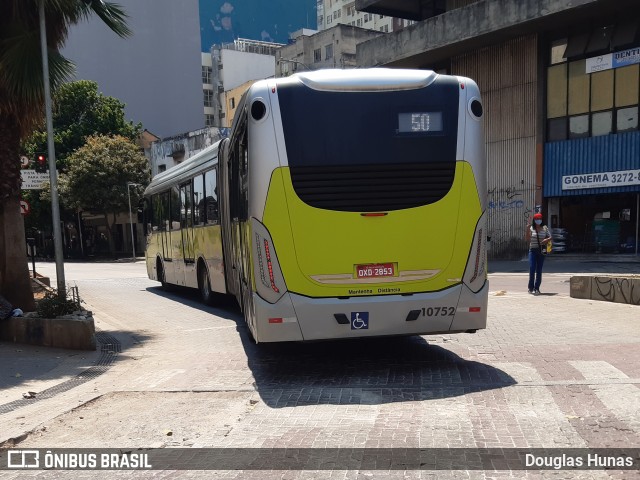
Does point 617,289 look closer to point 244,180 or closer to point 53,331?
point 244,180

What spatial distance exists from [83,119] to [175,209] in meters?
38.8

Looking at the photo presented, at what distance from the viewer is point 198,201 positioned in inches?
505

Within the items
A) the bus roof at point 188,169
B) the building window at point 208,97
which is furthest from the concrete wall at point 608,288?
the building window at point 208,97

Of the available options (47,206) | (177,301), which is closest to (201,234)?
(177,301)

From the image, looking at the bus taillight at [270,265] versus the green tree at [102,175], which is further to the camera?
the green tree at [102,175]

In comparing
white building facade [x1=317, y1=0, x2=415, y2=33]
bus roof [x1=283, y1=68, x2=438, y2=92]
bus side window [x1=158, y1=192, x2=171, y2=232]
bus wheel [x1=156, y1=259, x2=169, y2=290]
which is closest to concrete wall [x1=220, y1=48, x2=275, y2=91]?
white building facade [x1=317, y1=0, x2=415, y2=33]

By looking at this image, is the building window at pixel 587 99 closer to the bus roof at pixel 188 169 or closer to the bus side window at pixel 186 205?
the bus roof at pixel 188 169

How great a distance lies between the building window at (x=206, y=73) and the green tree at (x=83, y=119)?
2967 centimetres

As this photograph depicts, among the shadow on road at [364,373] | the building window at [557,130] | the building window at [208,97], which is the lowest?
the shadow on road at [364,373]

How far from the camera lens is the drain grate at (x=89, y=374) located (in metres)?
6.18

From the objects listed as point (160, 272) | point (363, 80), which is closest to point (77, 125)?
point (160, 272)

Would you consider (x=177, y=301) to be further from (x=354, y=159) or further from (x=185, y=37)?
(x=185, y=37)

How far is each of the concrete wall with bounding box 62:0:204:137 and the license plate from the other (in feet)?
209

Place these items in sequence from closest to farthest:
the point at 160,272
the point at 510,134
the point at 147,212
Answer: the point at 160,272 < the point at 147,212 < the point at 510,134
